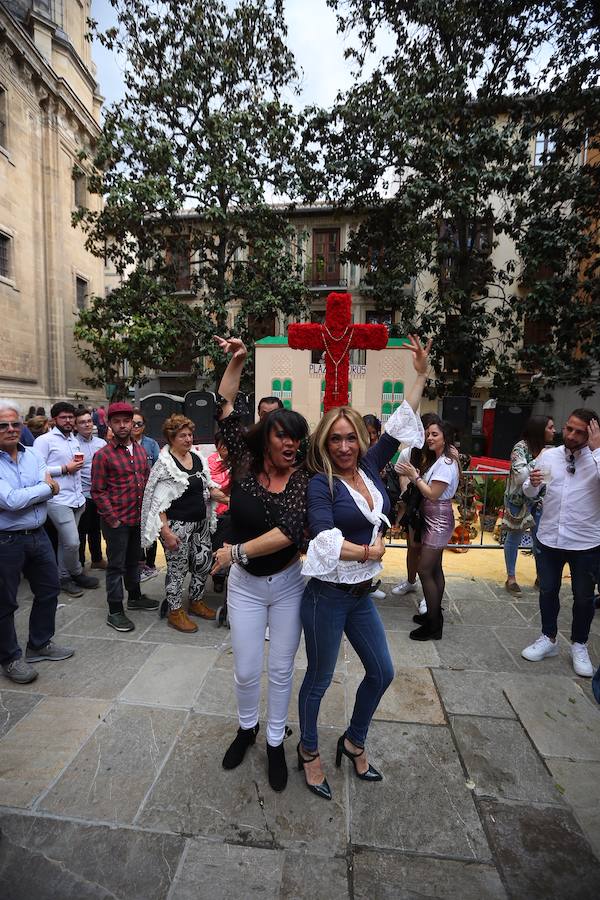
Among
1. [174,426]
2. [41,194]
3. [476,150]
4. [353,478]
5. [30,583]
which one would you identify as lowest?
[30,583]

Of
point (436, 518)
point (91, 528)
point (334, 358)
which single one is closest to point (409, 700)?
point (436, 518)

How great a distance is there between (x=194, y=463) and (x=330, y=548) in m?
2.51

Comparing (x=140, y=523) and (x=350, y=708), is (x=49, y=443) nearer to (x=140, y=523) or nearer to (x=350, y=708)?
(x=140, y=523)

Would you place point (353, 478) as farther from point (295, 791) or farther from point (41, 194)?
point (41, 194)

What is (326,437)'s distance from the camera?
2.27 metres

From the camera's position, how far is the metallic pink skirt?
153 inches

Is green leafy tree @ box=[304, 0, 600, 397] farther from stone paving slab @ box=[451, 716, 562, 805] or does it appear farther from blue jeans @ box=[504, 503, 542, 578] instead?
stone paving slab @ box=[451, 716, 562, 805]

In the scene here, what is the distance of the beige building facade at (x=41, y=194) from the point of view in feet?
52.0

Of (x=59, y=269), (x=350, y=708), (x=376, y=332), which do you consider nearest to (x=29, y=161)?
(x=59, y=269)

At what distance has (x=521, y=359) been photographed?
457 inches

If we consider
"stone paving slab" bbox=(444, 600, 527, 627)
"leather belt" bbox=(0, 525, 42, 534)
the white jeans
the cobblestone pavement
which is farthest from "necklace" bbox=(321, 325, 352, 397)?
the white jeans

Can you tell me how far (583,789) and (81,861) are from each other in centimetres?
246

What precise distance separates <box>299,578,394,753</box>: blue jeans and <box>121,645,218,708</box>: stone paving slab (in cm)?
115

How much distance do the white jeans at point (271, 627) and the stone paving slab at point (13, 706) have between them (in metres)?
1.58
